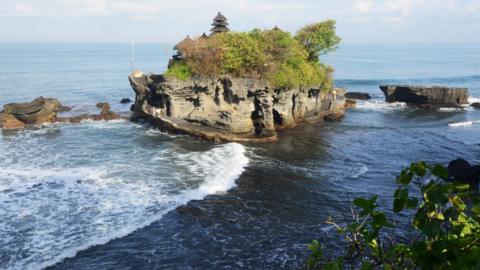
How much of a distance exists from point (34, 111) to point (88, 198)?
19.8 meters

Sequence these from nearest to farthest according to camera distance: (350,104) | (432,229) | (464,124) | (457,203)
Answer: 1. (432,229)
2. (457,203)
3. (464,124)
4. (350,104)

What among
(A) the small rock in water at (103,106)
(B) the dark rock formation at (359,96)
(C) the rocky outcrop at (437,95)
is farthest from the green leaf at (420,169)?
(B) the dark rock formation at (359,96)

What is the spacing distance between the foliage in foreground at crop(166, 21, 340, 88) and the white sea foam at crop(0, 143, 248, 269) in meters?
8.41

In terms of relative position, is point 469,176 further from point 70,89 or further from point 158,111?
point 70,89

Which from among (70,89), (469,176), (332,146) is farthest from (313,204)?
(70,89)

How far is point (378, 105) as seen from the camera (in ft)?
162

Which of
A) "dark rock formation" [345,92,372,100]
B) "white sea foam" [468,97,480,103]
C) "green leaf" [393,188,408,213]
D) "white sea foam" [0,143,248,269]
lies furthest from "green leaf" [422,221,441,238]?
"white sea foam" [468,97,480,103]

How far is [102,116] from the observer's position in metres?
39.5

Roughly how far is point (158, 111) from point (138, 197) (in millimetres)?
15279

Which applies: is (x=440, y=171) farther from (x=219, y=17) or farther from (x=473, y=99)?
(x=473, y=99)

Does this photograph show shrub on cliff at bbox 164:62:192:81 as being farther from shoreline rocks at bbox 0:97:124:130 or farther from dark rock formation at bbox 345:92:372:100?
dark rock formation at bbox 345:92:372:100

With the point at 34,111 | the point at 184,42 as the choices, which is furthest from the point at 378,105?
the point at 34,111

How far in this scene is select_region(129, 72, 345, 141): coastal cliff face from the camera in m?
32.6

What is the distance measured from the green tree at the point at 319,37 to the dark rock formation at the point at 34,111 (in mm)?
22984
